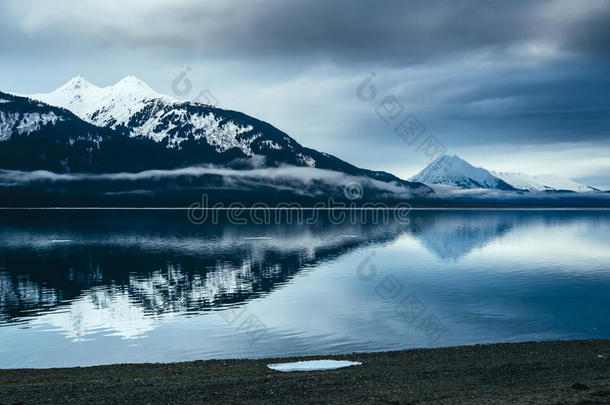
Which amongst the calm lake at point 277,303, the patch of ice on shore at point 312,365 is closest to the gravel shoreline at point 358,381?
the patch of ice on shore at point 312,365

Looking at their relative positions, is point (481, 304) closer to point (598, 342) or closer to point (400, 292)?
point (400, 292)

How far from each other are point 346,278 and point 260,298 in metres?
21.2

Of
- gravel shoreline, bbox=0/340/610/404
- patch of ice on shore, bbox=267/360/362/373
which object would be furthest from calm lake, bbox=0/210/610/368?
gravel shoreline, bbox=0/340/610/404

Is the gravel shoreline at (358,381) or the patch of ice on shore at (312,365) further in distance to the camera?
the patch of ice on shore at (312,365)

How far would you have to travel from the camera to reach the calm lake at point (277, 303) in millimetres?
41219

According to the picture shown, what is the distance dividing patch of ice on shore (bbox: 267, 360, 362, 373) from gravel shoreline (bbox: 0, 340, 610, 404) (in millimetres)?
746

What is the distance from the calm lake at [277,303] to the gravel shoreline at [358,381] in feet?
23.3

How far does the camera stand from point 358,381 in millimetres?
25453

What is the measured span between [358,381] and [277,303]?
115ft

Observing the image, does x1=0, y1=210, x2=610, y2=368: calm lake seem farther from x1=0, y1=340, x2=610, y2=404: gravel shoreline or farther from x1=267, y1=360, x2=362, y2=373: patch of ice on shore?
x1=0, y1=340, x2=610, y2=404: gravel shoreline

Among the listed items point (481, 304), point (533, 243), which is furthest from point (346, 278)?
point (533, 243)

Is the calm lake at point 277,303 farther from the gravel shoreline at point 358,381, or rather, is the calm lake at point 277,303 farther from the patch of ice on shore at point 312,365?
the gravel shoreline at point 358,381

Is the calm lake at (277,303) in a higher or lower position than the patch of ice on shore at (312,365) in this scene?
lower

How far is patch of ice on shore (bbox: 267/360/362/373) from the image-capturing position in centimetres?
2932
